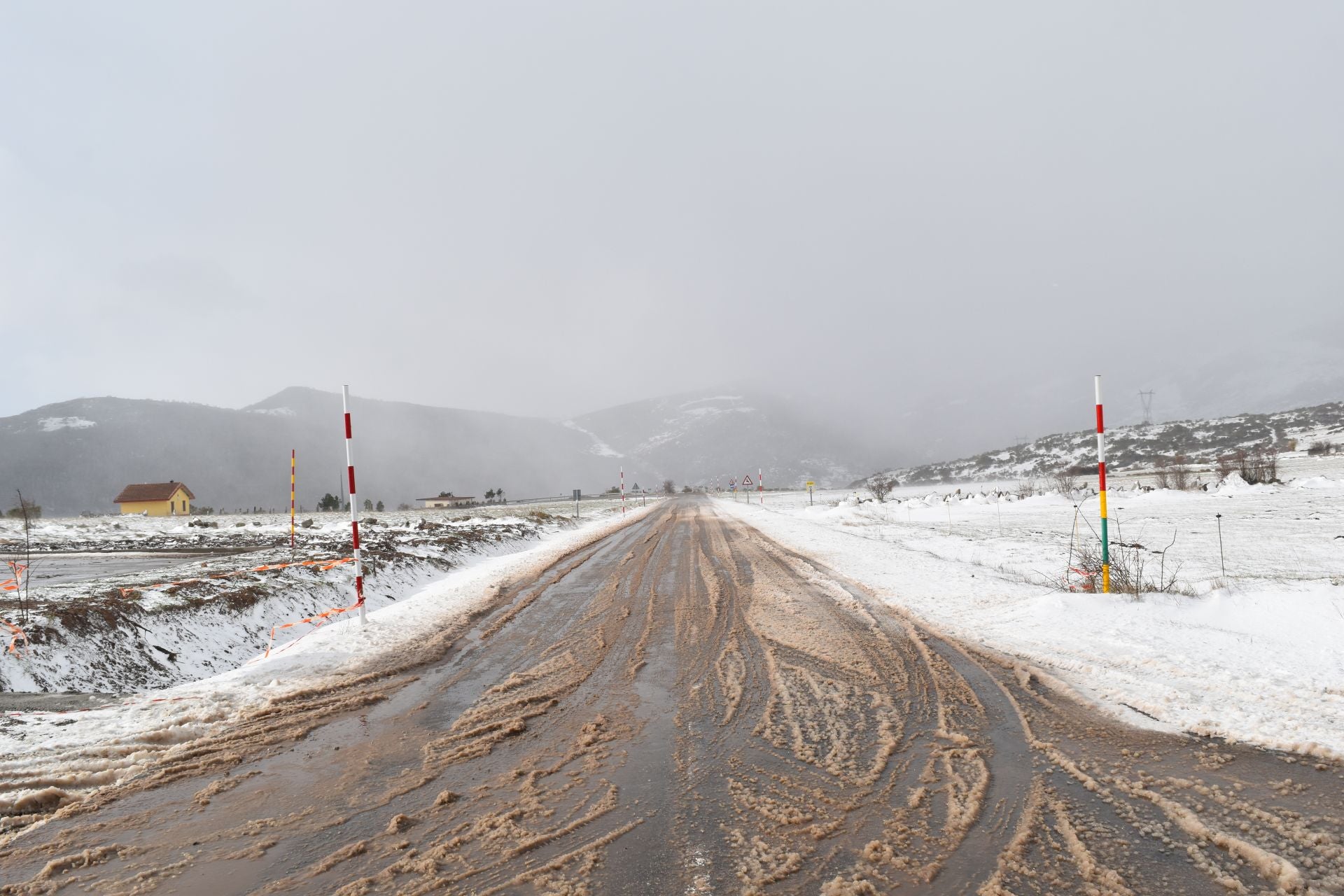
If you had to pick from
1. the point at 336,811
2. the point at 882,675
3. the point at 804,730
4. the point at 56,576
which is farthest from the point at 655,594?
the point at 56,576

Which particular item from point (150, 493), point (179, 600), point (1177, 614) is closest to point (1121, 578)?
point (1177, 614)

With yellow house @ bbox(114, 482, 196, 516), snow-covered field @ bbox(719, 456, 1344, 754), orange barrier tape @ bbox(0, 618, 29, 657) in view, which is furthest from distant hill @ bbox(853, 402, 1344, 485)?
yellow house @ bbox(114, 482, 196, 516)

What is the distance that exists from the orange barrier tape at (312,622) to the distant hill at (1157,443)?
5342 cm

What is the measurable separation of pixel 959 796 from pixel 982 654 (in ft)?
10.3

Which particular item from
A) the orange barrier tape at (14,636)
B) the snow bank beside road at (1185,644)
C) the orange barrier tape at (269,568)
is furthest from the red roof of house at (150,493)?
the snow bank beside road at (1185,644)

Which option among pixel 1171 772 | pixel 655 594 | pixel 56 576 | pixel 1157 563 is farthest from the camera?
pixel 56 576

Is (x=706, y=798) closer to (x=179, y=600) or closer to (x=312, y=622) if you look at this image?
(x=312, y=622)

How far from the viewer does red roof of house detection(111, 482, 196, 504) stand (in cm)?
6125

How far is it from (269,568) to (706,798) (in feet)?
34.5

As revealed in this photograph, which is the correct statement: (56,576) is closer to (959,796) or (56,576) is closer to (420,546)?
(420,546)

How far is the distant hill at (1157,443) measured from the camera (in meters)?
57.3

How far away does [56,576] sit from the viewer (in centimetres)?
1260

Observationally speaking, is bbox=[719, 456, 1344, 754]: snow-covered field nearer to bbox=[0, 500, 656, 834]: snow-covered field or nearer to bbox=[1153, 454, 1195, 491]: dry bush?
bbox=[0, 500, 656, 834]: snow-covered field

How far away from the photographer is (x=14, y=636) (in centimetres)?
623
